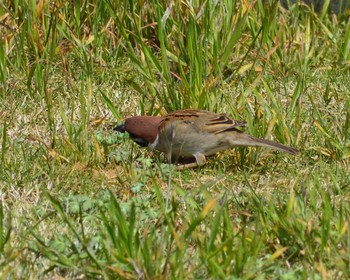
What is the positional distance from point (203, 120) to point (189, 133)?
0.46 feet

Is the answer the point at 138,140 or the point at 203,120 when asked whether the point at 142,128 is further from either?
the point at 203,120

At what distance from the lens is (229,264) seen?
3625 millimetres

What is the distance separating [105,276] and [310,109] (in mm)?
2784

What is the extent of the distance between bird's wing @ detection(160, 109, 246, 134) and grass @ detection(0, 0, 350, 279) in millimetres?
137

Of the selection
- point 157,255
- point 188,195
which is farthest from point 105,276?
point 188,195

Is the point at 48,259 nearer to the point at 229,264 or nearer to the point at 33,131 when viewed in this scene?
the point at 229,264

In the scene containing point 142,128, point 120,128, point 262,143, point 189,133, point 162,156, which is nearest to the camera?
point 262,143

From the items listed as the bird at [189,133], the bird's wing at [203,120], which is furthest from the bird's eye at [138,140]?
the bird's wing at [203,120]

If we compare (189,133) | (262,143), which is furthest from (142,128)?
(262,143)

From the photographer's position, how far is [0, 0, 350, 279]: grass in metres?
A: 3.79

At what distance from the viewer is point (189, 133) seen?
5570mm

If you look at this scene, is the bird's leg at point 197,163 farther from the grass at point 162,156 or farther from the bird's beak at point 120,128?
the bird's beak at point 120,128

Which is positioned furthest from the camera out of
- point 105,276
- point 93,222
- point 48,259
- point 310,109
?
point 310,109

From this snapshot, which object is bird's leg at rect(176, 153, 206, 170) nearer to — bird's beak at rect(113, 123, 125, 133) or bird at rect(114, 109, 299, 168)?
bird at rect(114, 109, 299, 168)
